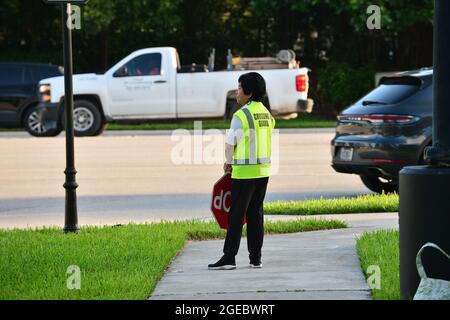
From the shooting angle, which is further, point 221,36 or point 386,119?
point 221,36

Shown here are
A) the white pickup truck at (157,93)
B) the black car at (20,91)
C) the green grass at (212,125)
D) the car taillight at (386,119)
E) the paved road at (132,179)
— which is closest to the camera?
the paved road at (132,179)

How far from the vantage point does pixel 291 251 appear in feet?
34.3

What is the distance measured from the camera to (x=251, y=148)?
9242mm

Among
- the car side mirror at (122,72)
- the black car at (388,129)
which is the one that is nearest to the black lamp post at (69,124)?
the black car at (388,129)

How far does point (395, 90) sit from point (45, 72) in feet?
58.1

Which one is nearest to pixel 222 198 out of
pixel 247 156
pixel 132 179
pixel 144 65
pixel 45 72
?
pixel 247 156

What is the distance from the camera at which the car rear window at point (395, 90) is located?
580 inches

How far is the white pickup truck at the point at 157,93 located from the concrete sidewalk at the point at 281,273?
15729mm

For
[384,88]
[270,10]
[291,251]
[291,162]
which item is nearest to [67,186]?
[291,251]

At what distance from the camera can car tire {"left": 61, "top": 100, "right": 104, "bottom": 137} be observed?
27.9 metres

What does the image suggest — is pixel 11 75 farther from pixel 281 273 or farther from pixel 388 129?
pixel 281 273

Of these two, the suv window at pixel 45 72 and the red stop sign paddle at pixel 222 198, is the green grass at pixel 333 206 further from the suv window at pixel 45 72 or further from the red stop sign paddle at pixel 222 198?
the suv window at pixel 45 72

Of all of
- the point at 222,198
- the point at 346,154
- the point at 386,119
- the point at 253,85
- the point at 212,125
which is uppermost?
the point at 253,85
